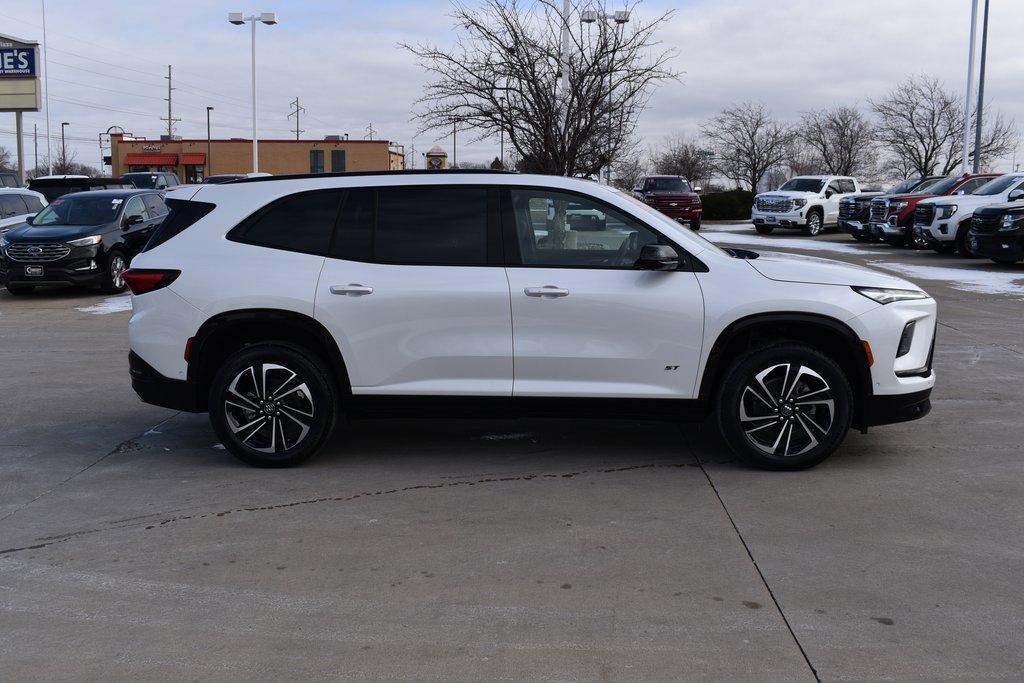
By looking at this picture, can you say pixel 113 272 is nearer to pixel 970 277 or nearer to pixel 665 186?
pixel 970 277

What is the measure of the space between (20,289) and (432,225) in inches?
557

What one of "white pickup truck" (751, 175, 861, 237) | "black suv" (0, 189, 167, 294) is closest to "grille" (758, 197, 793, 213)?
"white pickup truck" (751, 175, 861, 237)

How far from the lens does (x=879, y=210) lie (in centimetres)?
2805

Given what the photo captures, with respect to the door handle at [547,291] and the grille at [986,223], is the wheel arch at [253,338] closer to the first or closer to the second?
the door handle at [547,291]

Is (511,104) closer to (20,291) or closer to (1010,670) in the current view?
(20,291)

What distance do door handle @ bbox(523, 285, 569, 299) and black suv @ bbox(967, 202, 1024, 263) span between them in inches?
660

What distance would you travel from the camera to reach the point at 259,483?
5992 millimetres

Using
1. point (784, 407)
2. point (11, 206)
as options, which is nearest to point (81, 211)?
point (11, 206)

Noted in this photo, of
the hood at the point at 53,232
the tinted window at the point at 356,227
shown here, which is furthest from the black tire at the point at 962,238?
the tinted window at the point at 356,227

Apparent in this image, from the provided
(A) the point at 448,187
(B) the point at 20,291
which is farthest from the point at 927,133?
(A) the point at 448,187

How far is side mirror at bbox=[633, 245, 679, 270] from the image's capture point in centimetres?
583

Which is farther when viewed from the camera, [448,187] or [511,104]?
[511,104]

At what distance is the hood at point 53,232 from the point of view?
16.3 metres

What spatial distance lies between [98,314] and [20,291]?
4.28m
